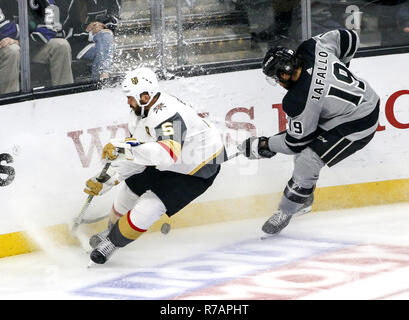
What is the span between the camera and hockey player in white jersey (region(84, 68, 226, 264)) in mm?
4270

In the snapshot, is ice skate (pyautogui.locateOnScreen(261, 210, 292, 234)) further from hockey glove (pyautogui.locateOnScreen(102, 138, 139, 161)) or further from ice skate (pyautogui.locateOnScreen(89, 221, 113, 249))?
hockey glove (pyautogui.locateOnScreen(102, 138, 139, 161))

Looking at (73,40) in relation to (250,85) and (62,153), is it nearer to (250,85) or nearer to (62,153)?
(62,153)

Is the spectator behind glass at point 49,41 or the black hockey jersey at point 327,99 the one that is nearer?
the black hockey jersey at point 327,99

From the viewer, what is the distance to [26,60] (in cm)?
490

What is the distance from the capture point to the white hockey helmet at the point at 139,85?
429cm

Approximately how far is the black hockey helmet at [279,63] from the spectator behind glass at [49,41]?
1090 mm

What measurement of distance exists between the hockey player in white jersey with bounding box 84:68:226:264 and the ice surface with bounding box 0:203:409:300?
0.22m

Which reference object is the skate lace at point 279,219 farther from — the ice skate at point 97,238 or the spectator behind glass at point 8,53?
the spectator behind glass at point 8,53

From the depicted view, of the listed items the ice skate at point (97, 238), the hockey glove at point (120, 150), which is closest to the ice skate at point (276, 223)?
the ice skate at point (97, 238)

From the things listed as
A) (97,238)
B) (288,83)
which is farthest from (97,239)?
(288,83)

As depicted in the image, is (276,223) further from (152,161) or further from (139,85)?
(139,85)

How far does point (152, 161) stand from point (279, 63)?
82cm

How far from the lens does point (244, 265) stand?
4.43 metres

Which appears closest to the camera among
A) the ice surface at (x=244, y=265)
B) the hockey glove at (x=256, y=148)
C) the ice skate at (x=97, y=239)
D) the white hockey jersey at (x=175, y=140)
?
the ice surface at (x=244, y=265)
